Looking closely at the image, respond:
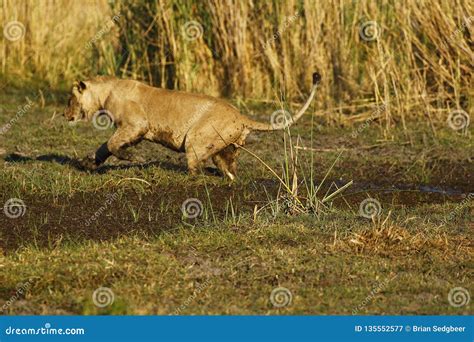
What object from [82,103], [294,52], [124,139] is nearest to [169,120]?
[124,139]

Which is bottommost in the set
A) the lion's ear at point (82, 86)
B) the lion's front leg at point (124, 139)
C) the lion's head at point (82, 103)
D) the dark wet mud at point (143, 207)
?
the dark wet mud at point (143, 207)

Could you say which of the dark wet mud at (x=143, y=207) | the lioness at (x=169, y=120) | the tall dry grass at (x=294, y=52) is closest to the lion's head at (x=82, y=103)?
the lioness at (x=169, y=120)

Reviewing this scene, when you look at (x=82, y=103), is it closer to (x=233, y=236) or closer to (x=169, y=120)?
(x=169, y=120)

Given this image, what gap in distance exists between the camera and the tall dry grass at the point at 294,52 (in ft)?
42.0

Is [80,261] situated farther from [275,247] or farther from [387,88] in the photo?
[387,88]

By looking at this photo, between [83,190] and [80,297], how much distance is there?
2841 mm

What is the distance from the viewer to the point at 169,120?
9.60 meters

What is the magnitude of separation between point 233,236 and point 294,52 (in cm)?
630

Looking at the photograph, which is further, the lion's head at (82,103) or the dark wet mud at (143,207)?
the lion's head at (82,103)

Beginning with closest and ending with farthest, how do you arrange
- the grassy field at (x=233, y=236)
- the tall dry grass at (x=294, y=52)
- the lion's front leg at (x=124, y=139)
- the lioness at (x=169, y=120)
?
1. the grassy field at (x=233, y=236)
2. the lioness at (x=169, y=120)
3. the lion's front leg at (x=124, y=139)
4. the tall dry grass at (x=294, y=52)

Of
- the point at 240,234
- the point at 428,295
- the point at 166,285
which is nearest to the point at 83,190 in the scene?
the point at 240,234

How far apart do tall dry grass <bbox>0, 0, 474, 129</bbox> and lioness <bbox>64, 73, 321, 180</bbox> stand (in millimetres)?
3201

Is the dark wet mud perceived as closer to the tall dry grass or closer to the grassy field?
the grassy field

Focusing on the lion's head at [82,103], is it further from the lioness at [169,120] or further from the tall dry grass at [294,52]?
the tall dry grass at [294,52]
